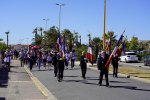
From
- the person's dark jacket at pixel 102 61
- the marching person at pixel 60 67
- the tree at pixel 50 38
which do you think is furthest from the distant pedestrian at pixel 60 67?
the tree at pixel 50 38

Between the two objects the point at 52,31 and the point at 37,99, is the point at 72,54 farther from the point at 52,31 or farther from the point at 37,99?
the point at 52,31

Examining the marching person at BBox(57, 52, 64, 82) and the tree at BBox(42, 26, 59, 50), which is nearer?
the marching person at BBox(57, 52, 64, 82)

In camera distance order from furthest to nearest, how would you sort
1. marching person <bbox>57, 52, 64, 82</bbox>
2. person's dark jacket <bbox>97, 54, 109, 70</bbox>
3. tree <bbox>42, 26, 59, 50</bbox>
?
1. tree <bbox>42, 26, 59, 50</bbox>
2. marching person <bbox>57, 52, 64, 82</bbox>
3. person's dark jacket <bbox>97, 54, 109, 70</bbox>

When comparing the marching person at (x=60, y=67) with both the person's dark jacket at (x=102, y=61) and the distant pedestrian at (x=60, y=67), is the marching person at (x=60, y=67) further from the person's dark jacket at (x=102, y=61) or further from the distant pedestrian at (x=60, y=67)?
the person's dark jacket at (x=102, y=61)

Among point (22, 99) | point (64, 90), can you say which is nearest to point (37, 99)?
point (22, 99)

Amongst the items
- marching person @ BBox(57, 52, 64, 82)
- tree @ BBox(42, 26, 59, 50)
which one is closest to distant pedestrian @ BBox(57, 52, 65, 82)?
marching person @ BBox(57, 52, 64, 82)

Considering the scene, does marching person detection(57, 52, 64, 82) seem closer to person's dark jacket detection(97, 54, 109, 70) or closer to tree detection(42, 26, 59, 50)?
person's dark jacket detection(97, 54, 109, 70)

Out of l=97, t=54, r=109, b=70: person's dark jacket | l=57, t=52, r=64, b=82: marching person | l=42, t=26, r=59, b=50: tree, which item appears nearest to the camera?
l=97, t=54, r=109, b=70: person's dark jacket

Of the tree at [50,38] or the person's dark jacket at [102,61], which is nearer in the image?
the person's dark jacket at [102,61]

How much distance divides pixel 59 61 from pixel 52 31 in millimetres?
66049

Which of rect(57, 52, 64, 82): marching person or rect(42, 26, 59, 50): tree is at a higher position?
rect(42, 26, 59, 50): tree

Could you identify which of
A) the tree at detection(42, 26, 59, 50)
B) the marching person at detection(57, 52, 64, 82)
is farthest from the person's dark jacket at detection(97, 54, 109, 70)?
the tree at detection(42, 26, 59, 50)

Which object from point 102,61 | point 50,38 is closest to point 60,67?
point 102,61

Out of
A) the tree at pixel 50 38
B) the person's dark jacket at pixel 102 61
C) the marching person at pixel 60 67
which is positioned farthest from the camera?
the tree at pixel 50 38
